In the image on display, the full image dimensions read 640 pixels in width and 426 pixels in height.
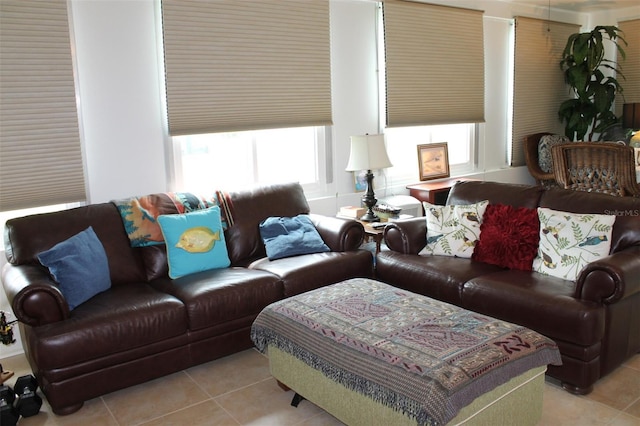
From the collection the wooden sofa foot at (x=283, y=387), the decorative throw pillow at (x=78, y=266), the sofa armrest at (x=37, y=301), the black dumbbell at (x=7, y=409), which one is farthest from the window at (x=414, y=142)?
the black dumbbell at (x=7, y=409)

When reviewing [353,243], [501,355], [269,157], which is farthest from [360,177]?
[501,355]

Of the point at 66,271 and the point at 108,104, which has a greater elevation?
the point at 108,104

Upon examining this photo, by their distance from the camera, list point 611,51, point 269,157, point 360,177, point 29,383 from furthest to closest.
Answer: point 611,51, point 360,177, point 269,157, point 29,383

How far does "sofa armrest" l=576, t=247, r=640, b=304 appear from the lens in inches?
→ 111

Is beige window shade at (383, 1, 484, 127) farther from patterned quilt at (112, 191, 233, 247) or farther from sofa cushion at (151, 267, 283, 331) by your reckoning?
sofa cushion at (151, 267, 283, 331)

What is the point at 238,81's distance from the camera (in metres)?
4.27

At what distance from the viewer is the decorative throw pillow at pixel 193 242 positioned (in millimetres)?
3572

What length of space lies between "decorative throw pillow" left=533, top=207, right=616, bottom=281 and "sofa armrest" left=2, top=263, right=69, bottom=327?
2.64 m

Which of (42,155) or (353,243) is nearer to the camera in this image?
(42,155)

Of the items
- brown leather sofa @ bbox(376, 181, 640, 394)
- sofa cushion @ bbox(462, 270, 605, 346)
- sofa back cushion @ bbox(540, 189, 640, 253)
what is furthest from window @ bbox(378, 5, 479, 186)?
sofa cushion @ bbox(462, 270, 605, 346)

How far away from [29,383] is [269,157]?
248 centimetres

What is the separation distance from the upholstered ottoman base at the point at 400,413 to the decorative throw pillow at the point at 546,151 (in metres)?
4.30

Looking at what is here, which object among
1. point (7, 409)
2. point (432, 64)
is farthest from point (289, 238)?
point (432, 64)

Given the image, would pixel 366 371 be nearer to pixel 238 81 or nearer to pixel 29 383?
pixel 29 383
